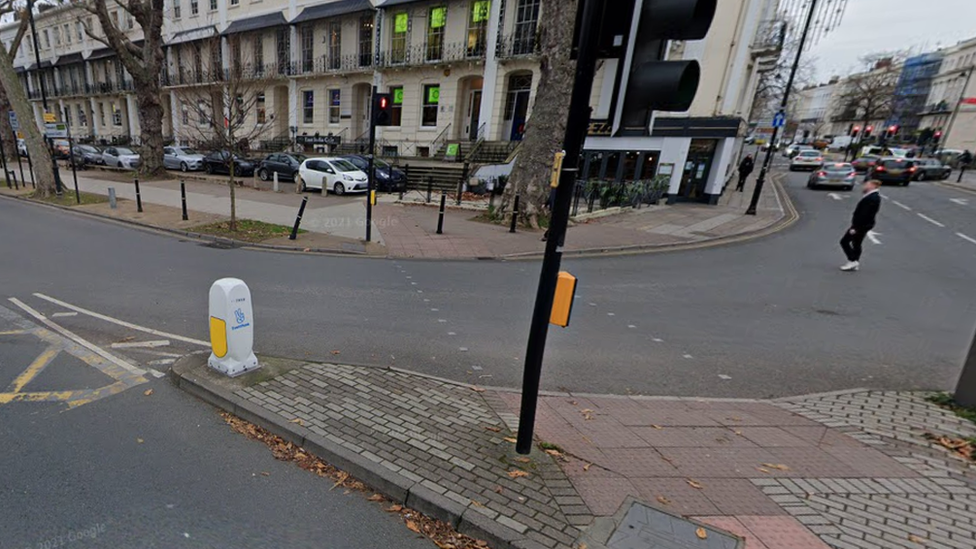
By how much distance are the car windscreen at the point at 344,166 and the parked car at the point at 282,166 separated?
11.9ft

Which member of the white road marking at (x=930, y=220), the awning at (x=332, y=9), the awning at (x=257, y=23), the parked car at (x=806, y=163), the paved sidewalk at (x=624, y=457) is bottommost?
the paved sidewalk at (x=624, y=457)

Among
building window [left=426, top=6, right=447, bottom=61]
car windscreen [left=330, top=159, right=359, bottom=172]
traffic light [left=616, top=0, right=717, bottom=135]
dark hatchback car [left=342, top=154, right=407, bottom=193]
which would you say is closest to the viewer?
traffic light [left=616, top=0, right=717, bottom=135]

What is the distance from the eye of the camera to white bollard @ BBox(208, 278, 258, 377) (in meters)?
4.06

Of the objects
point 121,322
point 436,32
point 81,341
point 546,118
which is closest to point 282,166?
point 436,32

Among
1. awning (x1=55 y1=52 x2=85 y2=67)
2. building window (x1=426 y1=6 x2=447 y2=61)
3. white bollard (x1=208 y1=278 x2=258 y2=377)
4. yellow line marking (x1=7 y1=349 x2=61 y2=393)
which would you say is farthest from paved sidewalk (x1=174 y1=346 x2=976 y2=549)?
awning (x1=55 y1=52 x2=85 y2=67)

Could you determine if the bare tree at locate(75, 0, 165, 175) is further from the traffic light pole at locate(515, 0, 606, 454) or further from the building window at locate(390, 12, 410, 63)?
the traffic light pole at locate(515, 0, 606, 454)

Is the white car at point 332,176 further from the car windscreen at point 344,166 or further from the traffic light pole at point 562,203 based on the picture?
the traffic light pole at point 562,203

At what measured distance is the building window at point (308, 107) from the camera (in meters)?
31.0

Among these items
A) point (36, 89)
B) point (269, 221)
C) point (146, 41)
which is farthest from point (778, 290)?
point (36, 89)

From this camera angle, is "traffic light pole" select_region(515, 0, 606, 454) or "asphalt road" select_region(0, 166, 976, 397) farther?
"asphalt road" select_region(0, 166, 976, 397)

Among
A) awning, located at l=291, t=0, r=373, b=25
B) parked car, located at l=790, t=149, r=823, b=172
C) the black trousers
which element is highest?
awning, located at l=291, t=0, r=373, b=25

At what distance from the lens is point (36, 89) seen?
54094mm

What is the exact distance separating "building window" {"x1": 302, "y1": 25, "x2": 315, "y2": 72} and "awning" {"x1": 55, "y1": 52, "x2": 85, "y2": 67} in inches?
1240

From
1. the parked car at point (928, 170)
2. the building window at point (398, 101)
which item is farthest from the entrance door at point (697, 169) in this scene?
the parked car at point (928, 170)
